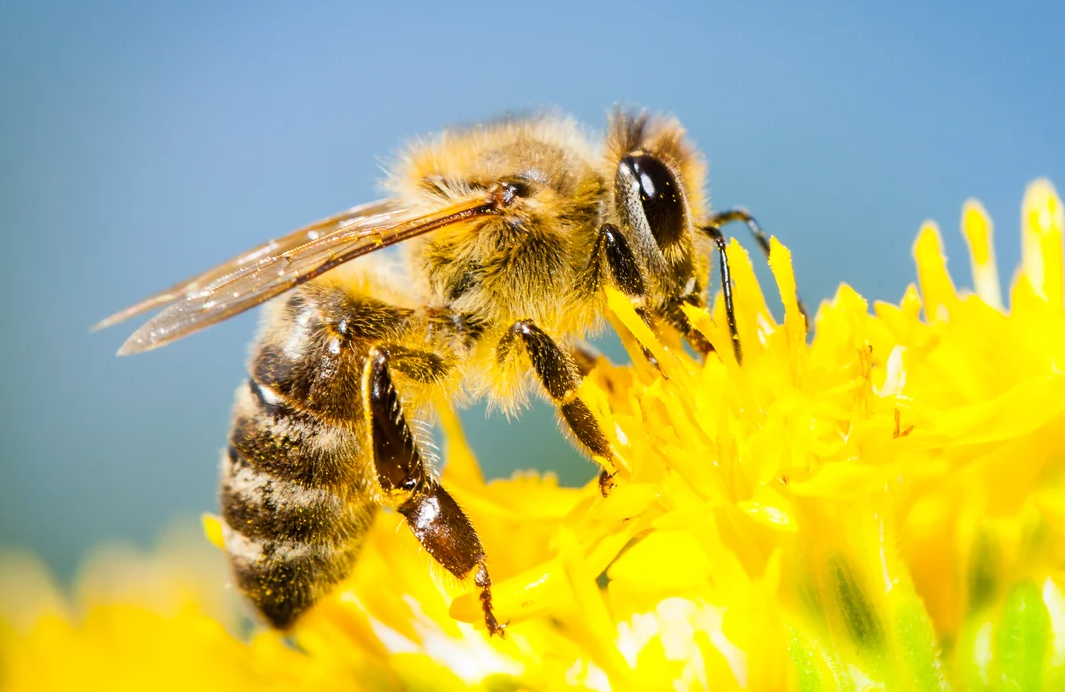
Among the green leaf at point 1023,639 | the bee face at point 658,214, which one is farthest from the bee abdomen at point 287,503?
the green leaf at point 1023,639

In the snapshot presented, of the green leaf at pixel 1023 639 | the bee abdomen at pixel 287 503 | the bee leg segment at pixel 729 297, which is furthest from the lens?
the bee abdomen at pixel 287 503

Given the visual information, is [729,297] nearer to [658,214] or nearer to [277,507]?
[658,214]

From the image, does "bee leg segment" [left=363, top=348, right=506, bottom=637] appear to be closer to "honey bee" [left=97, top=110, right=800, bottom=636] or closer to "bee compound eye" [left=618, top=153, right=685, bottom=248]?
"honey bee" [left=97, top=110, right=800, bottom=636]

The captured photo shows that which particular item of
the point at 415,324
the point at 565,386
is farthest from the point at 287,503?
the point at 565,386

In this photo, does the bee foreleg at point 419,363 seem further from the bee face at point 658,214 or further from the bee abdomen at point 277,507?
the bee face at point 658,214

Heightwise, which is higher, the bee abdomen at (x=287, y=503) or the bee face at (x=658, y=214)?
the bee face at (x=658, y=214)

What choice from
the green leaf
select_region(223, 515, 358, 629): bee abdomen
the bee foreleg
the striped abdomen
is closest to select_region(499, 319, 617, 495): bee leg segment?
the bee foreleg

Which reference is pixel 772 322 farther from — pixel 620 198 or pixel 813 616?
pixel 813 616
